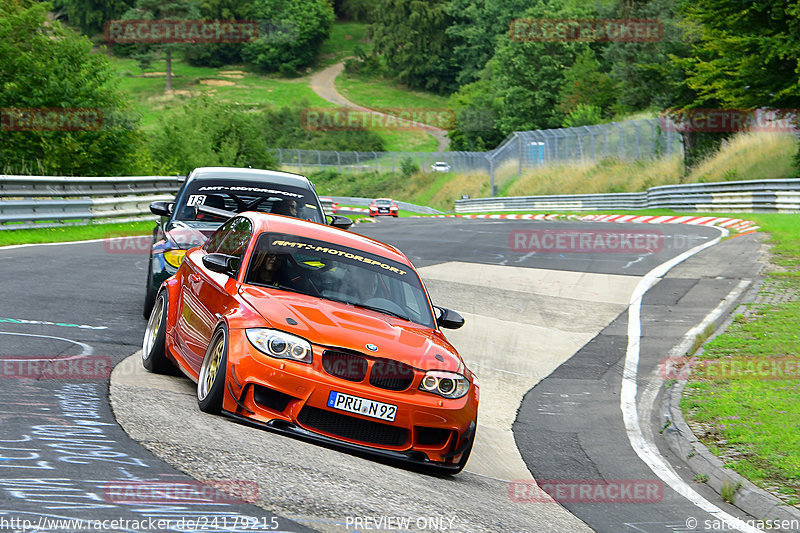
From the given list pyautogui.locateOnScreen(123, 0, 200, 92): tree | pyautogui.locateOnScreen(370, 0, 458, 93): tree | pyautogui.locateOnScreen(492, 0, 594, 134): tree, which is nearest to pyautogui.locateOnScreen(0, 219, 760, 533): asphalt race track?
pyautogui.locateOnScreen(492, 0, 594, 134): tree

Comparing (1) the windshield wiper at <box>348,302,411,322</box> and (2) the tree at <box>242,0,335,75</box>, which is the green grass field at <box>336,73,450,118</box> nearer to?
(2) the tree at <box>242,0,335,75</box>

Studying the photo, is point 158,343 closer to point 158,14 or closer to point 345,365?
point 345,365

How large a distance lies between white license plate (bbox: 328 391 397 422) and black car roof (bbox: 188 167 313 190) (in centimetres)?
593

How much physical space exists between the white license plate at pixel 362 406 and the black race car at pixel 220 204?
456 centimetres

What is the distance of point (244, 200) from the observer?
11719 millimetres

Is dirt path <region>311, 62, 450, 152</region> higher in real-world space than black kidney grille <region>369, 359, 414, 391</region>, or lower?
lower

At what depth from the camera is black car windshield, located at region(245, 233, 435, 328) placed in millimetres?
7583

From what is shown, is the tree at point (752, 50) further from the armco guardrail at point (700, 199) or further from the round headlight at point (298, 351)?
the round headlight at point (298, 351)

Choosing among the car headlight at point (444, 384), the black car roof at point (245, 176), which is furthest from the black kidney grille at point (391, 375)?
the black car roof at point (245, 176)

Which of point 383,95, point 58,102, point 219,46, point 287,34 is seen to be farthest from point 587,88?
point 219,46

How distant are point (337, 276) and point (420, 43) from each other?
482ft

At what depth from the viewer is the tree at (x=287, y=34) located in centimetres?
15962

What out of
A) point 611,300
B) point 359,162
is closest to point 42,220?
point 611,300

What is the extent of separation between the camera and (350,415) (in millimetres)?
6473
